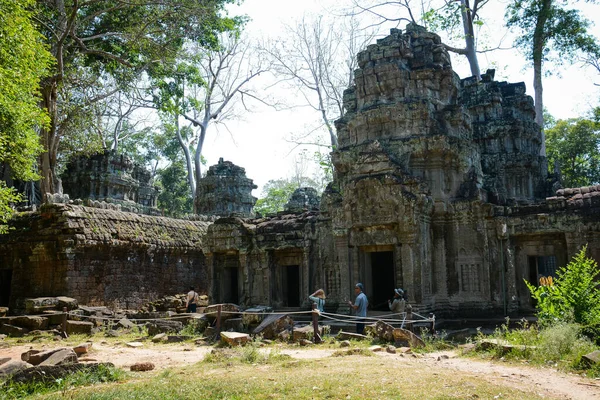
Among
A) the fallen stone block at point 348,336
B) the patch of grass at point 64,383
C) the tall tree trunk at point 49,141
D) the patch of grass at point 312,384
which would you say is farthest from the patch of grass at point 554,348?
the tall tree trunk at point 49,141

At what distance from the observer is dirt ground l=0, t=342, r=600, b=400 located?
7.07 m

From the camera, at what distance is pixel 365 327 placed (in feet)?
38.5

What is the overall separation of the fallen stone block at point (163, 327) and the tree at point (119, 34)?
24.2ft

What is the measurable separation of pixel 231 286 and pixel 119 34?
10.4 m

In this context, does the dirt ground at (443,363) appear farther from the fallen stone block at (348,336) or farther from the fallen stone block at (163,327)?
the fallen stone block at (163,327)

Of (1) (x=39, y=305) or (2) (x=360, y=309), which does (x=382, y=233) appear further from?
(1) (x=39, y=305)

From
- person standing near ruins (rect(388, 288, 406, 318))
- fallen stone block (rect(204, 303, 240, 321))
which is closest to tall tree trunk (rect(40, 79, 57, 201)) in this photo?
fallen stone block (rect(204, 303, 240, 321))

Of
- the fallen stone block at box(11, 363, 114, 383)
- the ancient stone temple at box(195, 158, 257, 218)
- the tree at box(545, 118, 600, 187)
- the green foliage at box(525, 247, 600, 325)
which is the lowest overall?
the fallen stone block at box(11, 363, 114, 383)

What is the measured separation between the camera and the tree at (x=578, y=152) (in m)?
30.7

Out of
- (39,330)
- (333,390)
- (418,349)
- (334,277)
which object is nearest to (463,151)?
(334,277)

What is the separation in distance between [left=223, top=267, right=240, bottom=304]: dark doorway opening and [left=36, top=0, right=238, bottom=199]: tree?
272 inches

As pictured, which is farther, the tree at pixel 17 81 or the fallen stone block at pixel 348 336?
the fallen stone block at pixel 348 336

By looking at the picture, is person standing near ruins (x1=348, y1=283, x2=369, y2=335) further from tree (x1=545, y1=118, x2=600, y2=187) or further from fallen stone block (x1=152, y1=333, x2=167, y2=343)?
tree (x1=545, y1=118, x2=600, y2=187)

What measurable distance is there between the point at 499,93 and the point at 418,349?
16038mm
